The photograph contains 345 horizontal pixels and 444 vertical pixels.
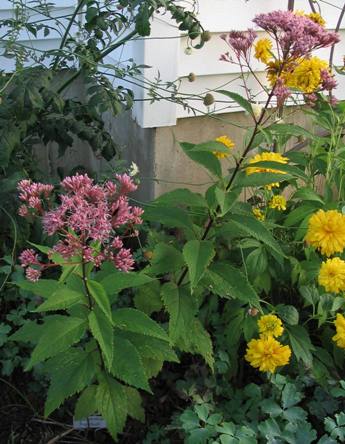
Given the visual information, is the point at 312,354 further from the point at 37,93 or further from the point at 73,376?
the point at 37,93

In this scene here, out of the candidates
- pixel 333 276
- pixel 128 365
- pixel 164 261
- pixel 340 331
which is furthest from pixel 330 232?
pixel 128 365

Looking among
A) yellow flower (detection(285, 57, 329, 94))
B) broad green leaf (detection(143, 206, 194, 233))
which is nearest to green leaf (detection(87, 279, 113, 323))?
broad green leaf (detection(143, 206, 194, 233))

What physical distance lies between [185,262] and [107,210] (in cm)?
46

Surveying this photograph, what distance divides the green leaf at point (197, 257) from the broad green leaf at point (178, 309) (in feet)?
0.46

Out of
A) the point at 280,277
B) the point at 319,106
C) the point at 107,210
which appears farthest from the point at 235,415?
the point at 319,106

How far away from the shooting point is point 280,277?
240 centimetres

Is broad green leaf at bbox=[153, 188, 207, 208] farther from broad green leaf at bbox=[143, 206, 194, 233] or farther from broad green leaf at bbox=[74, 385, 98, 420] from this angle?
broad green leaf at bbox=[74, 385, 98, 420]

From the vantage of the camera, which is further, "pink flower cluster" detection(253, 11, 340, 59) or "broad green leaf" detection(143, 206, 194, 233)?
"broad green leaf" detection(143, 206, 194, 233)

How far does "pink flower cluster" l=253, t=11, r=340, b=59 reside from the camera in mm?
1793

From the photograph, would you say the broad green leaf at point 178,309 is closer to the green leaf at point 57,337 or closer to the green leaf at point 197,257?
the green leaf at point 197,257

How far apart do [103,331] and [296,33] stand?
38.4 inches

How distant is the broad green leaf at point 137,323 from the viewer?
1.77 meters

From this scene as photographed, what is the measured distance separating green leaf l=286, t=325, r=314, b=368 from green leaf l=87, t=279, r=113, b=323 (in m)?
0.77

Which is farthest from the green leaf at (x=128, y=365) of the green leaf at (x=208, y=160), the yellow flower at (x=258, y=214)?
the yellow flower at (x=258, y=214)
